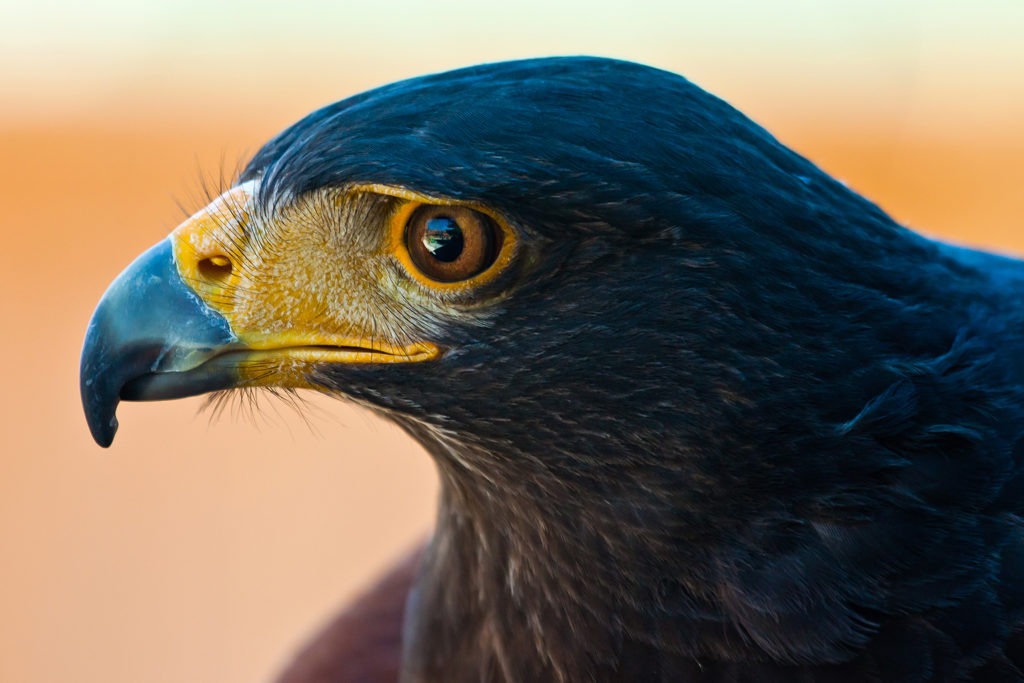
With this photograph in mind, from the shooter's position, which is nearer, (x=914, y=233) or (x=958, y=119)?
(x=914, y=233)

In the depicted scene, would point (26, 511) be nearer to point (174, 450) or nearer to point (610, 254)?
point (174, 450)

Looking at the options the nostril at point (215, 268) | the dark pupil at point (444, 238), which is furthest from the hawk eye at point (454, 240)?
the nostril at point (215, 268)

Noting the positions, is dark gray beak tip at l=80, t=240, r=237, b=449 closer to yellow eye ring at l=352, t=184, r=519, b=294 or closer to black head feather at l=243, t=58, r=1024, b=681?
black head feather at l=243, t=58, r=1024, b=681

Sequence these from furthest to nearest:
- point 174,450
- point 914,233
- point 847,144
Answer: point 847,144 < point 174,450 < point 914,233

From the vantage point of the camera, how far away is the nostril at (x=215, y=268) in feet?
6.22

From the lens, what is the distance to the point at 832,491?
180cm

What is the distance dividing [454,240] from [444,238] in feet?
0.05

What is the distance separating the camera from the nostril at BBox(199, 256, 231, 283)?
6.22 ft

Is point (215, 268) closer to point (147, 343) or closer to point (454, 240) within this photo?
point (147, 343)

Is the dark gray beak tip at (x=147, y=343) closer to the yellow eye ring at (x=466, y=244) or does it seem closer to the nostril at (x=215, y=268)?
the nostril at (x=215, y=268)

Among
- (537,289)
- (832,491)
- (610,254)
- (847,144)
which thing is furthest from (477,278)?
(847,144)

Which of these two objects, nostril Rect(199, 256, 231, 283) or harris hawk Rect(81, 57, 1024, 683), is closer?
harris hawk Rect(81, 57, 1024, 683)

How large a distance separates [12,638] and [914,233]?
18.5 feet

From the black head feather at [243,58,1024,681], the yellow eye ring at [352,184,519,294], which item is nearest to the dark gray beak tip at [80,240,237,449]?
the black head feather at [243,58,1024,681]
